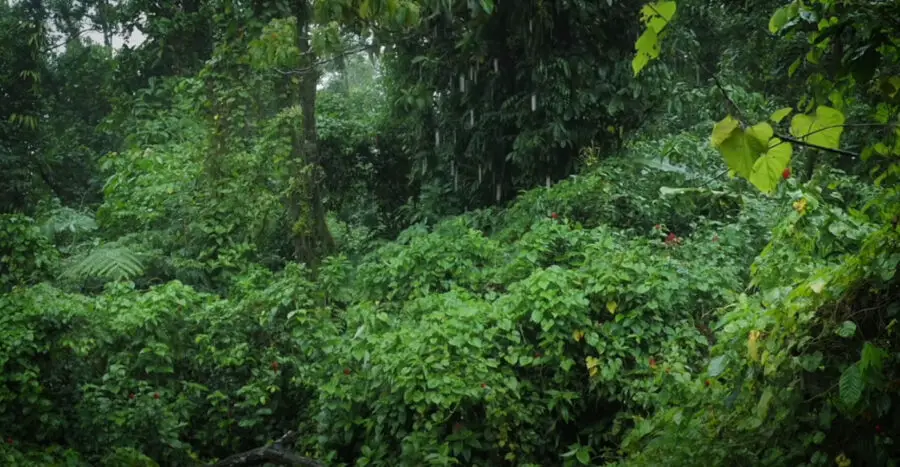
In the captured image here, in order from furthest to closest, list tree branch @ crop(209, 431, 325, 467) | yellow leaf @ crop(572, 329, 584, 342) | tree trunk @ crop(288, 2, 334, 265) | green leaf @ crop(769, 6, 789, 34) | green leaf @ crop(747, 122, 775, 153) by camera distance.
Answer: tree trunk @ crop(288, 2, 334, 265) → tree branch @ crop(209, 431, 325, 467) → yellow leaf @ crop(572, 329, 584, 342) → green leaf @ crop(769, 6, 789, 34) → green leaf @ crop(747, 122, 775, 153)

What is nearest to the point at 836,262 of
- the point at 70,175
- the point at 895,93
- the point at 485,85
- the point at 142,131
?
the point at 895,93

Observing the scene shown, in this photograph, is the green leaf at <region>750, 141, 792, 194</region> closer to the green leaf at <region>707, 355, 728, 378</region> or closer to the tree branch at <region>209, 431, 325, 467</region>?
the green leaf at <region>707, 355, 728, 378</region>

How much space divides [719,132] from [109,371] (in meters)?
5.51

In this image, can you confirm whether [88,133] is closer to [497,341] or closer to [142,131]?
[142,131]

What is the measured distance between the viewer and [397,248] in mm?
7812

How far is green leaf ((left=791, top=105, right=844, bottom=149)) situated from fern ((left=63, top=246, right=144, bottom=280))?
22.6 feet

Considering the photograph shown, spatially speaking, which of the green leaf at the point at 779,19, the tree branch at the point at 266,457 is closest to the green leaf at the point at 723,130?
the green leaf at the point at 779,19

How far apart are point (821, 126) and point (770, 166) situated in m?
0.29

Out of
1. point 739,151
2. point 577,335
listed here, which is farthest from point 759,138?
point 577,335

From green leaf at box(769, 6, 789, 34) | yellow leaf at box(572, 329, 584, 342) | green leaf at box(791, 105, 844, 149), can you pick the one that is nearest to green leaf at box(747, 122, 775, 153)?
green leaf at box(791, 105, 844, 149)

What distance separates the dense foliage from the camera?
3.82 m

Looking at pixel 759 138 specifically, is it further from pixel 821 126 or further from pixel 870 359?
pixel 870 359

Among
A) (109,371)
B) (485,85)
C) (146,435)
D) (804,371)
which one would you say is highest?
(485,85)

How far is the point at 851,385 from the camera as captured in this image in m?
3.43
